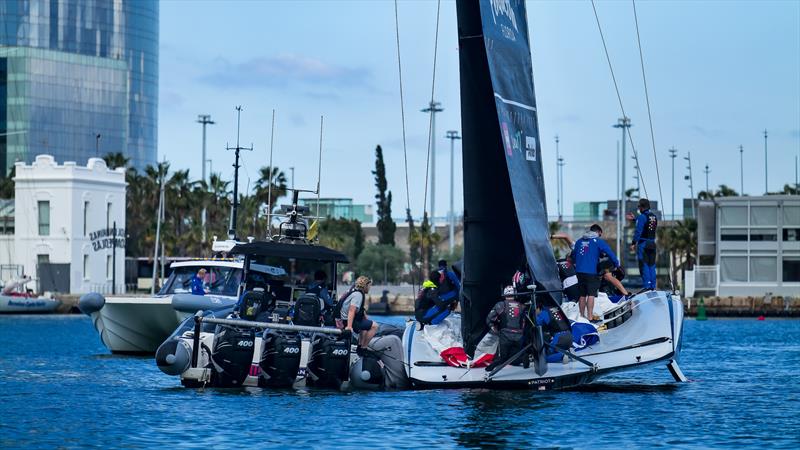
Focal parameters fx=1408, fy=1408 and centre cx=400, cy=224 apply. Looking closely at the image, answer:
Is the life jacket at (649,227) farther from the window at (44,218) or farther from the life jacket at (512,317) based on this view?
the window at (44,218)

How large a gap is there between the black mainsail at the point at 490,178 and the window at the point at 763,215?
72.7m

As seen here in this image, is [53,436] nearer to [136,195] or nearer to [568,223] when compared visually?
[136,195]

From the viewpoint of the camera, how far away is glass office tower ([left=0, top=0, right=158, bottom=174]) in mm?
171250

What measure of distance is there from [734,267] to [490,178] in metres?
75.0

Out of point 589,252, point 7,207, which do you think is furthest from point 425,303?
point 7,207

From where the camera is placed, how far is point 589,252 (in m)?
26.9

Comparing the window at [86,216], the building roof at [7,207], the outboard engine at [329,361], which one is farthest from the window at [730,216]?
the outboard engine at [329,361]

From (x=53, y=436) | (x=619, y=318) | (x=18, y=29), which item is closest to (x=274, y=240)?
(x=619, y=318)

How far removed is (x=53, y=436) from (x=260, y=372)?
5.70m

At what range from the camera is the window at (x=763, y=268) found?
9619cm

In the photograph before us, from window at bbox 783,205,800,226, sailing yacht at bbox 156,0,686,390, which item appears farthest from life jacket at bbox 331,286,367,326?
window at bbox 783,205,800,226

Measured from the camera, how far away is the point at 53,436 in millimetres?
21469

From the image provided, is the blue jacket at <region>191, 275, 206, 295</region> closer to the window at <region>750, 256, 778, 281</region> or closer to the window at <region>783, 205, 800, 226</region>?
the window at <region>783, 205, 800, 226</region>

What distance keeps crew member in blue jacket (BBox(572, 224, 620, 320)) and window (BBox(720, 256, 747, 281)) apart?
7203 cm
